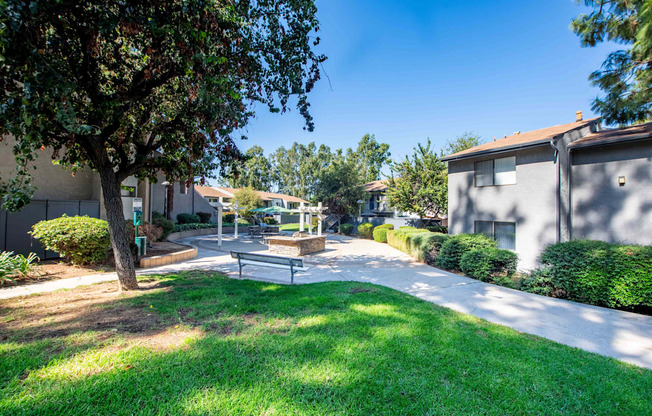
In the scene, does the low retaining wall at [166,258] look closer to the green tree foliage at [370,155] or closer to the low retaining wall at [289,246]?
the low retaining wall at [289,246]

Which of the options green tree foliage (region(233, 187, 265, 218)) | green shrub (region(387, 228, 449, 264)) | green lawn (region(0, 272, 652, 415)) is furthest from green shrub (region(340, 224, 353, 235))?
green lawn (region(0, 272, 652, 415))

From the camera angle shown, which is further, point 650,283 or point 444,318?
point 650,283

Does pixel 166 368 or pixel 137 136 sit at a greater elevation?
pixel 137 136

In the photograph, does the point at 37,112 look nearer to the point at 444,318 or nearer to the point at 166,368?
the point at 166,368

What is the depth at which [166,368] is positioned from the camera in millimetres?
2814

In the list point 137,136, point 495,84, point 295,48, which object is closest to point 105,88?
point 137,136

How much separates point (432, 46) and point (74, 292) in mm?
15348

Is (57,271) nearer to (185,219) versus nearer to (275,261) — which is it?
(275,261)

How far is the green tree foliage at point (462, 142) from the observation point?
27344 mm

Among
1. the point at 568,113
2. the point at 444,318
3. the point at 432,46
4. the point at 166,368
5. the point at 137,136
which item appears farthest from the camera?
the point at 568,113

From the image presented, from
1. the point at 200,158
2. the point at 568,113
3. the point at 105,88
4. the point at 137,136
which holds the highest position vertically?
the point at 568,113

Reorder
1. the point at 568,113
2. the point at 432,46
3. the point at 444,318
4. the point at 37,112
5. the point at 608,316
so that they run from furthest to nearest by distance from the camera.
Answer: the point at 568,113
the point at 432,46
the point at 608,316
the point at 444,318
the point at 37,112

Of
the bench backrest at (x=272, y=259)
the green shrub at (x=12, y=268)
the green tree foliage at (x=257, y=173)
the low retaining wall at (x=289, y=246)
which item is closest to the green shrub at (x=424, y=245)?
the low retaining wall at (x=289, y=246)

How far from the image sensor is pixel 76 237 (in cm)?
Result: 777
